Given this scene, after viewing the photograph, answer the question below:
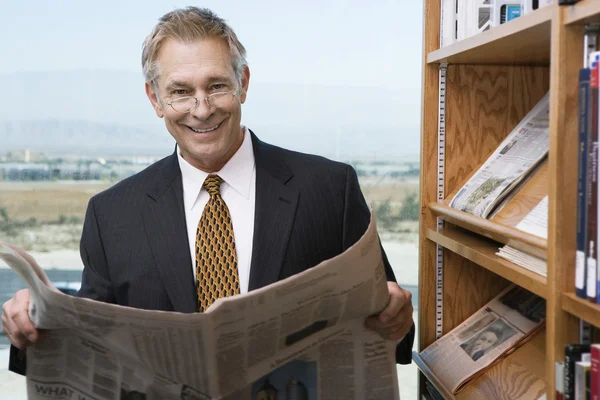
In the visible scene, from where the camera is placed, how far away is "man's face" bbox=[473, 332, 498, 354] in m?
1.63

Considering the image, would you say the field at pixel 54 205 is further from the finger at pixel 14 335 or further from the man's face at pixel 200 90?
the finger at pixel 14 335

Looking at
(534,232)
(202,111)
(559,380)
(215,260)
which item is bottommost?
(559,380)

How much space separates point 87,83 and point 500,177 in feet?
6.62

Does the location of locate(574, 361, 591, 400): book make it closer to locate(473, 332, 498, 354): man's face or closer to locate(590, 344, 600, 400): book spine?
locate(590, 344, 600, 400): book spine

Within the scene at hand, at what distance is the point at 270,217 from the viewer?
1564 mm

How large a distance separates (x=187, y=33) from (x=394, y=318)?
2.68ft

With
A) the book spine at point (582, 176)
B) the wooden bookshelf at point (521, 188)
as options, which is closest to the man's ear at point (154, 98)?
the wooden bookshelf at point (521, 188)

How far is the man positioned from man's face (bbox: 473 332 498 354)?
8.7 inches

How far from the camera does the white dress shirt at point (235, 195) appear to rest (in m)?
1.57

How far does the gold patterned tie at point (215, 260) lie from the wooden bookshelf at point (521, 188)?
541 millimetres

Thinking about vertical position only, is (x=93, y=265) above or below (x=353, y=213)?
below

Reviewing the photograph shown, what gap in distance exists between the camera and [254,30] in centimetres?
282

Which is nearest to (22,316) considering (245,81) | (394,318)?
(394,318)

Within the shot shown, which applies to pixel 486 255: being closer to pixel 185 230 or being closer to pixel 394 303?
pixel 394 303
